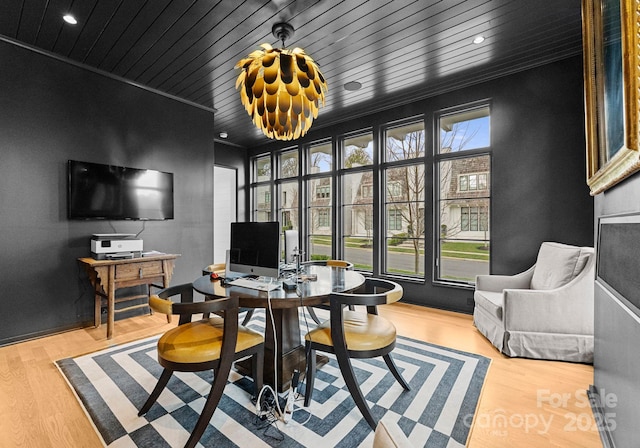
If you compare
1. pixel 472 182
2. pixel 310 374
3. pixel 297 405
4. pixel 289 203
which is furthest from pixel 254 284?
pixel 289 203

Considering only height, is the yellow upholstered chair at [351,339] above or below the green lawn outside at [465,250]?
below

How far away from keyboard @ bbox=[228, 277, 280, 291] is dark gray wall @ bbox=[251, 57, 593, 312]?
2854 mm

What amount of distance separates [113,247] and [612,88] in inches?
161

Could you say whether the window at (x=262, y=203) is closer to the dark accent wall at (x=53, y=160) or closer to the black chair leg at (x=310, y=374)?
the dark accent wall at (x=53, y=160)

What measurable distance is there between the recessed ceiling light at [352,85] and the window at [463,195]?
1.23m

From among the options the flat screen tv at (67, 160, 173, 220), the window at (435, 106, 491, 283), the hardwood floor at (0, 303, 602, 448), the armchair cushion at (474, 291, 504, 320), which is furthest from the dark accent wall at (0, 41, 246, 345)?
the armchair cushion at (474, 291, 504, 320)

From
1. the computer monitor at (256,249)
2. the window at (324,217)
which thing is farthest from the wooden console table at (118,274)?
the window at (324,217)

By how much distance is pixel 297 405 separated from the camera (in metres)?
1.94

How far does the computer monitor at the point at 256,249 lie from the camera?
2.14 metres

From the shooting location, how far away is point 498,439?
1.69 m

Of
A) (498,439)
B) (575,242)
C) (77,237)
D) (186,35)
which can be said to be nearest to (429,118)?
(575,242)

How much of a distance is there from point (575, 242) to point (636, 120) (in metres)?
2.77

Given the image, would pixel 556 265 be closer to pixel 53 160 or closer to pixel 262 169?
pixel 53 160

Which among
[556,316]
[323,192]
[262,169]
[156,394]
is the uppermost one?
[262,169]
